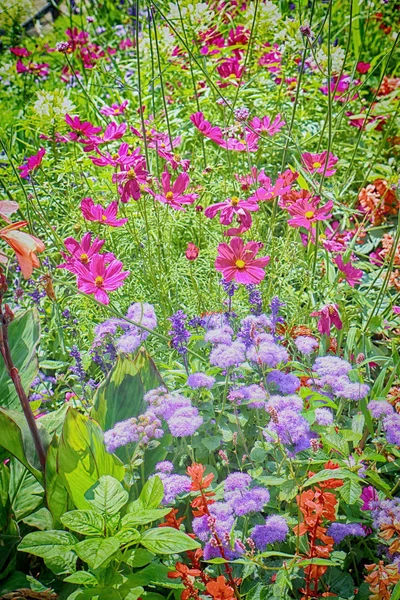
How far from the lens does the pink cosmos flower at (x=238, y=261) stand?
60.6 inches

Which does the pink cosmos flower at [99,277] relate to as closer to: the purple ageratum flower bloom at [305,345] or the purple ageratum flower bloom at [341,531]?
the purple ageratum flower bloom at [305,345]

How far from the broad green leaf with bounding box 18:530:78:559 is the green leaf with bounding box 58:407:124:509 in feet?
0.23

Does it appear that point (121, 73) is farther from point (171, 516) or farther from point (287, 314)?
point (171, 516)

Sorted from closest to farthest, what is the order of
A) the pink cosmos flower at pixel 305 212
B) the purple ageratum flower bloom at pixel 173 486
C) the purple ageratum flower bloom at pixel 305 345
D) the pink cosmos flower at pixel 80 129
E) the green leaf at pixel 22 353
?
the purple ageratum flower bloom at pixel 173 486 < the purple ageratum flower bloom at pixel 305 345 < the green leaf at pixel 22 353 < the pink cosmos flower at pixel 305 212 < the pink cosmos flower at pixel 80 129

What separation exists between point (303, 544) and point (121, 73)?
8.86 feet

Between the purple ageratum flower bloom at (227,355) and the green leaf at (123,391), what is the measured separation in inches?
6.5

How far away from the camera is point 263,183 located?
1909 millimetres

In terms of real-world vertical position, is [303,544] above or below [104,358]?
below

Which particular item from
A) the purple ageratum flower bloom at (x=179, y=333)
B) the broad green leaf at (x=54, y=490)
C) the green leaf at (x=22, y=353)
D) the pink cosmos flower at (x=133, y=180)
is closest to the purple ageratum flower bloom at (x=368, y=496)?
the purple ageratum flower bloom at (x=179, y=333)

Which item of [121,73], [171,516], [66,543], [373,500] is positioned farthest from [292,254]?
[121,73]

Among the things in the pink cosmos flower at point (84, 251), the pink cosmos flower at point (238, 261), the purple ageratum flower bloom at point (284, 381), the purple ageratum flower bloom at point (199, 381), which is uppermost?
the pink cosmos flower at point (84, 251)

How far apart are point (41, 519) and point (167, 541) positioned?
1.16 ft

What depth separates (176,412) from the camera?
126cm

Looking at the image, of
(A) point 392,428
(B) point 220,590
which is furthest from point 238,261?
(B) point 220,590
